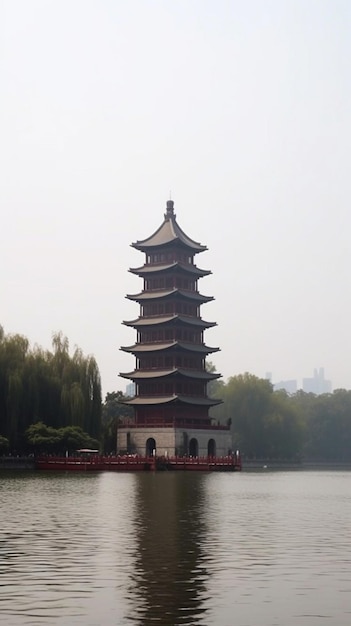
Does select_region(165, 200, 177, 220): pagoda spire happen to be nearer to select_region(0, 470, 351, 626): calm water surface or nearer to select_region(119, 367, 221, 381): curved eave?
select_region(119, 367, 221, 381): curved eave

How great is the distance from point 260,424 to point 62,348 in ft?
137

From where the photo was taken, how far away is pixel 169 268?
86000mm

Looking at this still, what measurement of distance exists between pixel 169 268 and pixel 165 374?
10.0 m

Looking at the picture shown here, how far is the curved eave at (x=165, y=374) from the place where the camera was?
82.4 m

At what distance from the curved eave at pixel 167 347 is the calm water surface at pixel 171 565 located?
169 feet

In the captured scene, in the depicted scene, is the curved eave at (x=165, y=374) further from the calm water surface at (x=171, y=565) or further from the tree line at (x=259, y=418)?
the calm water surface at (x=171, y=565)

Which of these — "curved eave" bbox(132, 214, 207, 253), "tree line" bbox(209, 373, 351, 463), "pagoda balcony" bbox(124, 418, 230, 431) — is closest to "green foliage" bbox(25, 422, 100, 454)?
"pagoda balcony" bbox(124, 418, 230, 431)

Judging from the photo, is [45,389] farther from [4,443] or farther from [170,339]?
[170,339]

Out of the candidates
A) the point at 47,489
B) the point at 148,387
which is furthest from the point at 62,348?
the point at 47,489

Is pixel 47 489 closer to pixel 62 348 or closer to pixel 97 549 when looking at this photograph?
pixel 97 549

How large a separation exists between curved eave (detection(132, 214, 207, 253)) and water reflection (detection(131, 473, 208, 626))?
57.7 meters

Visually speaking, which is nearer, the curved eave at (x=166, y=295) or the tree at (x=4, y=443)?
the tree at (x=4, y=443)

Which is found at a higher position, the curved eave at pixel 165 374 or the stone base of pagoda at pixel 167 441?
the curved eave at pixel 165 374

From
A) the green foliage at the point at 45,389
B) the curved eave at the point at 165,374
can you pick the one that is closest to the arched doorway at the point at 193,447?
the curved eave at the point at 165,374
